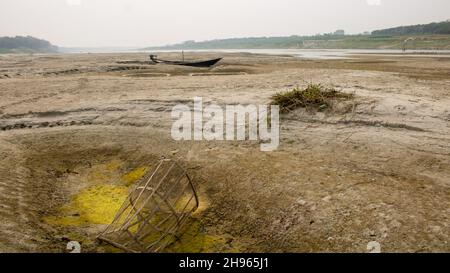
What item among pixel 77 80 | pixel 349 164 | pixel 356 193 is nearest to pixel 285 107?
pixel 349 164

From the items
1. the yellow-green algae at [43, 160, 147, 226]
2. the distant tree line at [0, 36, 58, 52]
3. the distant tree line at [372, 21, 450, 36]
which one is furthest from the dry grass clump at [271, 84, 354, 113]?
the distant tree line at [0, 36, 58, 52]

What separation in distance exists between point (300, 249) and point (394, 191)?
249 centimetres

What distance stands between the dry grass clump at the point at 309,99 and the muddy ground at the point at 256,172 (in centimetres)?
43

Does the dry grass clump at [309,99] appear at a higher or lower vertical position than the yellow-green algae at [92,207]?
higher

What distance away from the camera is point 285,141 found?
33.5 feet

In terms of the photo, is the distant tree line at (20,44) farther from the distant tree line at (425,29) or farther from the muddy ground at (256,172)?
the muddy ground at (256,172)

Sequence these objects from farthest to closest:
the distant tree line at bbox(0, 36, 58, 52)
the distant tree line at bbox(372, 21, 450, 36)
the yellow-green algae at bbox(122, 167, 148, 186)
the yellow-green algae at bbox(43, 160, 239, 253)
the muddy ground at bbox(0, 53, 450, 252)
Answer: the distant tree line at bbox(0, 36, 58, 52), the distant tree line at bbox(372, 21, 450, 36), the yellow-green algae at bbox(122, 167, 148, 186), the yellow-green algae at bbox(43, 160, 239, 253), the muddy ground at bbox(0, 53, 450, 252)

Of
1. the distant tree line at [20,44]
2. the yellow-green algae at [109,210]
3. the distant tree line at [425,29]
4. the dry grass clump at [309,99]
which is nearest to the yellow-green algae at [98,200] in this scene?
the yellow-green algae at [109,210]

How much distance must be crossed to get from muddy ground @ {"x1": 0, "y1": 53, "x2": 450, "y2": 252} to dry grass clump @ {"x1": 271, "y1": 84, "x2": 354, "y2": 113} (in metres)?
0.43

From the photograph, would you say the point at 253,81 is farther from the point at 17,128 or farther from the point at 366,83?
the point at 17,128

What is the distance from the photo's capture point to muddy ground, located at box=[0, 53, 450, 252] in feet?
21.3

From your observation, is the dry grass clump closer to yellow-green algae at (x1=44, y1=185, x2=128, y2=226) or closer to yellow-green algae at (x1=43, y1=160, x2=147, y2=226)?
yellow-green algae at (x1=43, y1=160, x2=147, y2=226)

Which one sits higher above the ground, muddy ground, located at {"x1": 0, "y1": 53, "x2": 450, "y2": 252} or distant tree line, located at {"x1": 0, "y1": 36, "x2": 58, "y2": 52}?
distant tree line, located at {"x1": 0, "y1": 36, "x2": 58, "y2": 52}

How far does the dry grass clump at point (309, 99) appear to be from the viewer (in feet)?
37.3
